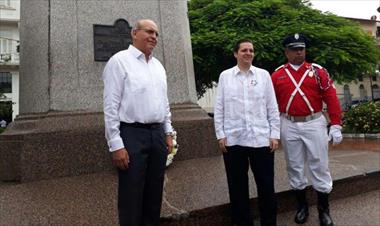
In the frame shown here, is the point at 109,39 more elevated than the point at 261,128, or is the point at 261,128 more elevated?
the point at 109,39

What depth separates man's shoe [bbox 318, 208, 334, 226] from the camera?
3516mm

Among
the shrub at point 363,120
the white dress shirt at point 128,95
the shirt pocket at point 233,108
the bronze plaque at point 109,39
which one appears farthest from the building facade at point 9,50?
the white dress shirt at point 128,95

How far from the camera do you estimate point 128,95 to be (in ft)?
8.66

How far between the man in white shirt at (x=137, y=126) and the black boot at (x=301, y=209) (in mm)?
1646

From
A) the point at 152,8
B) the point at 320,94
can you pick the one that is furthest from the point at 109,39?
the point at 320,94

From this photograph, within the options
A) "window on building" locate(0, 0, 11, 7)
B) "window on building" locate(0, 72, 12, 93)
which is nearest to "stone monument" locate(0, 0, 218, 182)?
"window on building" locate(0, 72, 12, 93)

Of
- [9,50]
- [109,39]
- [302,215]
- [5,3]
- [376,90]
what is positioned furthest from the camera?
[376,90]

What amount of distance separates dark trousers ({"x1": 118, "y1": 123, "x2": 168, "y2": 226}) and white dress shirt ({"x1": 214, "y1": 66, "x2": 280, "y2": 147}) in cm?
78

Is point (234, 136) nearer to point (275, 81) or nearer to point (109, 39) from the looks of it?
point (275, 81)

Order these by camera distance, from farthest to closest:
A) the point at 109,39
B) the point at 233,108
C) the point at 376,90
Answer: the point at 376,90 → the point at 109,39 → the point at 233,108

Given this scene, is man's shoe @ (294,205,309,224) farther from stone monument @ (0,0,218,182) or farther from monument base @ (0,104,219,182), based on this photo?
monument base @ (0,104,219,182)

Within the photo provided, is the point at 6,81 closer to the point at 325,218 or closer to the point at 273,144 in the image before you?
the point at 273,144

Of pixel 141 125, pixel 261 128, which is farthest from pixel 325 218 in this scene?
pixel 141 125

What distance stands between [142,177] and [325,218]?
78.9 inches
